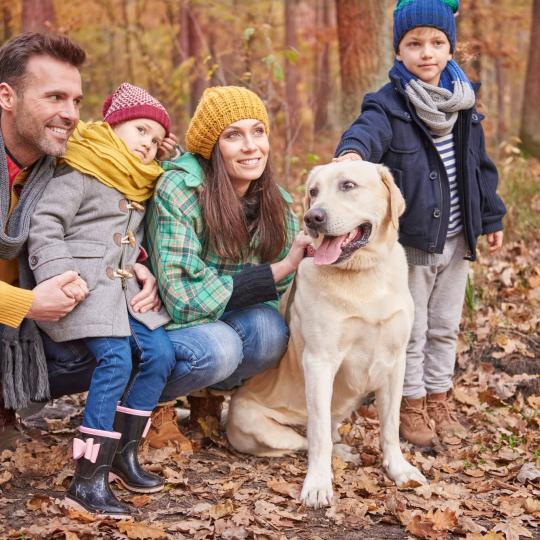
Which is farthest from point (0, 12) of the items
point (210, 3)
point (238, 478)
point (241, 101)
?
point (238, 478)

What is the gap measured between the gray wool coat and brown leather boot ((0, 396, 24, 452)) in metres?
0.72

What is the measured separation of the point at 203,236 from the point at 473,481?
1.83 metres

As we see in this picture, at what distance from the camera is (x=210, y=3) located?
13062 millimetres

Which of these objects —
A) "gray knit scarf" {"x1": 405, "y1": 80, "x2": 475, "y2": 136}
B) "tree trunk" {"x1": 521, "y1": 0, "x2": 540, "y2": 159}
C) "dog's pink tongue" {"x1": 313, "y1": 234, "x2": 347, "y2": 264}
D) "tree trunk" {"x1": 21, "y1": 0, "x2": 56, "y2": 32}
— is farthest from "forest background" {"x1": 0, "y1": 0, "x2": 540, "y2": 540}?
"tree trunk" {"x1": 21, "y1": 0, "x2": 56, "y2": 32}

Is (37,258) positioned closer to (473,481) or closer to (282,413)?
(282,413)

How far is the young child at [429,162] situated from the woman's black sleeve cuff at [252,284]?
0.74 meters

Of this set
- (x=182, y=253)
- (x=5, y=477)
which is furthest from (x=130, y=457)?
(x=182, y=253)

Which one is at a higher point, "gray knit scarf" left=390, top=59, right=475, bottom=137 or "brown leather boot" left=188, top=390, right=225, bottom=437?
"gray knit scarf" left=390, top=59, right=475, bottom=137

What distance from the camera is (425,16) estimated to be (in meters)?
3.60

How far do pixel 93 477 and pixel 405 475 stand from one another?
4.86ft

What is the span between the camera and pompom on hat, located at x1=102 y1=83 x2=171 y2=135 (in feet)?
11.0

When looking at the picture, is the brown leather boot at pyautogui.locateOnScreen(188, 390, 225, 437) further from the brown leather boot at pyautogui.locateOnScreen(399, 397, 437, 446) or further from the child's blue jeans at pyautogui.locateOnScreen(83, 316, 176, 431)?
the brown leather boot at pyautogui.locateOnScreen(399, 397, 437, 446)

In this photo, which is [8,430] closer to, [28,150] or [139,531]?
[139,531]

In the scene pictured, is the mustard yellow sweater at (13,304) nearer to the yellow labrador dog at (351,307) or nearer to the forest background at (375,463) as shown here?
the forest background at (375,463)
